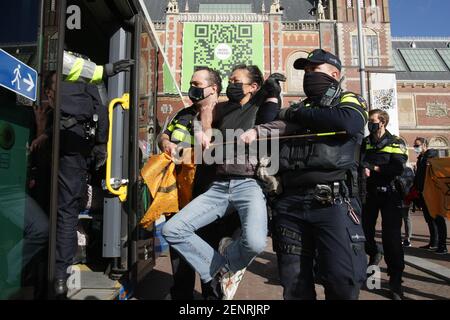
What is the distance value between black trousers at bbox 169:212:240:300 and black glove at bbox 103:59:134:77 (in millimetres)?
1609

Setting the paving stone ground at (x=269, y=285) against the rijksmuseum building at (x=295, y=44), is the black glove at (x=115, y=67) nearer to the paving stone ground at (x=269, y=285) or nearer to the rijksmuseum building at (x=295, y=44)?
the paving stone ground at (x=269, y=285)

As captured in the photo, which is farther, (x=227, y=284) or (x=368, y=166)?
(x=368, y=166)

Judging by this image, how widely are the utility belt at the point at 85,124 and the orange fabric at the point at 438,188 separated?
582 centimetres

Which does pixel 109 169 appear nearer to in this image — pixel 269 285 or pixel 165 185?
pixel 165 185

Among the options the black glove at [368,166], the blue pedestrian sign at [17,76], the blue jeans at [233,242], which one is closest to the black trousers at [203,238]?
the blue jeans at [233,242]

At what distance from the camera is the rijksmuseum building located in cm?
2575

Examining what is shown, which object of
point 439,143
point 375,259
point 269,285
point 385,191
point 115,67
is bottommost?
point 269,285

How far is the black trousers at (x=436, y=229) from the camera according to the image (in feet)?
19.5

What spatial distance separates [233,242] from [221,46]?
24423mm

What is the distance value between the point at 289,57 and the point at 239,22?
4.95 metres

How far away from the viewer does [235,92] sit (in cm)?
262

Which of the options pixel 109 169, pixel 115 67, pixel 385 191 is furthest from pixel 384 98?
pixel 109 169

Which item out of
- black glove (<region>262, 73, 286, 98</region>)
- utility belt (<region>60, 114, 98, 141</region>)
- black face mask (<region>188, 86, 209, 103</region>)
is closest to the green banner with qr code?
utility belt (<region>60, 114, 98, 141</region>)
